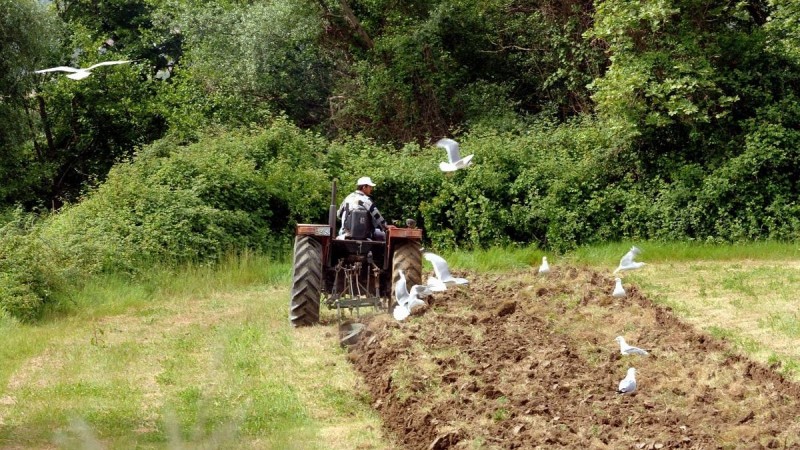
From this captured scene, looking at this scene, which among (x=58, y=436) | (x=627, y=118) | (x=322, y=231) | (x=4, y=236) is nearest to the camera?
(x=58, y=436)

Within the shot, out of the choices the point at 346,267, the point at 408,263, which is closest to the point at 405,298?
the point at 408,263

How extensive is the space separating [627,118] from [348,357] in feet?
39.3

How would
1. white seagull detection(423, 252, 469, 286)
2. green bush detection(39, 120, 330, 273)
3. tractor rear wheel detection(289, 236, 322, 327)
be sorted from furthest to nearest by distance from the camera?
1. green bush detection(39, 120, 330, 273)
2. tractor rear wheel detection(289, 236, 322, 327)
3. white seagull detection(423, 252, 469, 286)

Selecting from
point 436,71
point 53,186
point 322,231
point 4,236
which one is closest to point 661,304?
point 322,231

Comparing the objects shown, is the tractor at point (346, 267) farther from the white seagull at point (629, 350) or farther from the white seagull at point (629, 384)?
the white seagull at point (629, 384)

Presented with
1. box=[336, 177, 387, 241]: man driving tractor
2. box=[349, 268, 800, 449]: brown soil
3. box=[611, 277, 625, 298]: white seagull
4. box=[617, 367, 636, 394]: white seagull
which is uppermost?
box=[336, 177, 387, 241]: man driving tractor

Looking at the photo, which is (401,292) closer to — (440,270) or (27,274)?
(440,270)

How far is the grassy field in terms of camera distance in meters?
9.64

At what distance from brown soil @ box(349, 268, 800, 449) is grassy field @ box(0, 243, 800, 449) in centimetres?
38

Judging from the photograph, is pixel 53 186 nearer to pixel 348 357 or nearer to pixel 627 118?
pixel 627 118

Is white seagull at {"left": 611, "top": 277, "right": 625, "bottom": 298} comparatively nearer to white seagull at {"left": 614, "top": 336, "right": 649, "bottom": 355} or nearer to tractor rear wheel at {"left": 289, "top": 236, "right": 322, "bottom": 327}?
tractor rear wheel at {"left": 289, "top": 236, "right": 322, "bottom": 327}

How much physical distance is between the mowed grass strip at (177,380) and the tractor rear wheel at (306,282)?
20 cm

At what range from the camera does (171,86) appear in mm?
31156

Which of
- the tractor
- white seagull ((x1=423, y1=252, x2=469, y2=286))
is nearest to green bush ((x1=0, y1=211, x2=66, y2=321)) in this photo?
the tractor
